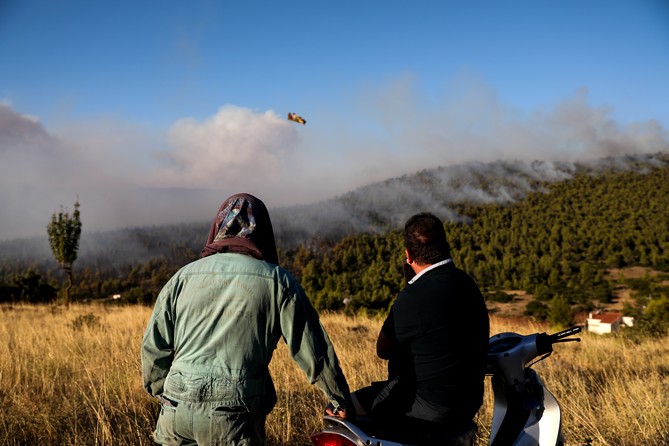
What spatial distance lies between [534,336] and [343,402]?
4.61ft

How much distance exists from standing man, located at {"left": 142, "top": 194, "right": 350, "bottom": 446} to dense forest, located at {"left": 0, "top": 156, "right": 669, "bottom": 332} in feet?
117

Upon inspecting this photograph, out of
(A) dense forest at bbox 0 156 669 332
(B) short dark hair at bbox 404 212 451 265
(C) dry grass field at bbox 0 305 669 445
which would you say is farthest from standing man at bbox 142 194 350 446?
(A) dense forest at bbox 0 156 669 332

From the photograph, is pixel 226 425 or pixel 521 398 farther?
pixel 521 398

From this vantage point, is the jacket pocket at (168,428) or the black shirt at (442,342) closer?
the jacket pocket at (168,428)

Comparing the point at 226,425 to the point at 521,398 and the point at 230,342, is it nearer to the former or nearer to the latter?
the point at 230,342

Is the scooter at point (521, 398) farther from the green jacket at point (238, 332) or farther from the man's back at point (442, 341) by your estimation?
the green jacket at point (238, 332)

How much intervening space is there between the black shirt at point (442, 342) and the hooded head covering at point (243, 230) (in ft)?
2.61

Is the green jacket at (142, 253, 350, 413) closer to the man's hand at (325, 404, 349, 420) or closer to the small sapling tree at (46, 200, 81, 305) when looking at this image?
the man's hand at (325, 404, 349, 420)

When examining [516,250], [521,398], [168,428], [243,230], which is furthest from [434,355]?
[516,250]

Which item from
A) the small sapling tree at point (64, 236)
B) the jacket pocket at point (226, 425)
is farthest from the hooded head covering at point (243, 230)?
the small sapling tree at point (64, 236)

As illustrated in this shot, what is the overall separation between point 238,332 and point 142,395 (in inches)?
131

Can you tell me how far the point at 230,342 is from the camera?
2.20m

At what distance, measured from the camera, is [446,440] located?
237 centimetres

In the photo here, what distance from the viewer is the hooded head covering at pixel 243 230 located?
2.36m
